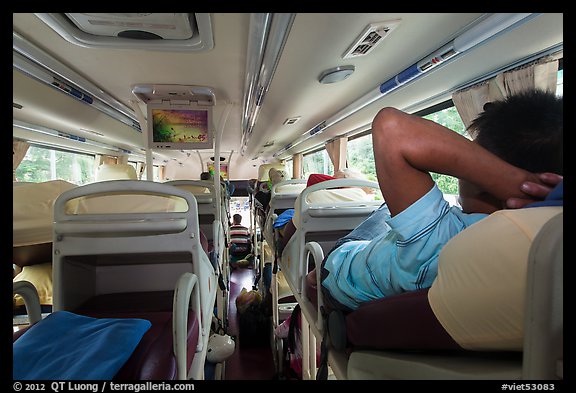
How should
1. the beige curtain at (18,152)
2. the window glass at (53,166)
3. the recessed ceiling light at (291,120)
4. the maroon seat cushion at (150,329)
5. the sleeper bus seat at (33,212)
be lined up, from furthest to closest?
the window glass at (53,166) < the beige curtain at (18,152) < the recessed ceiling light at (291,120) < the sleeper bus seat at (33,212) < the maroon seat cushion at (150,329)

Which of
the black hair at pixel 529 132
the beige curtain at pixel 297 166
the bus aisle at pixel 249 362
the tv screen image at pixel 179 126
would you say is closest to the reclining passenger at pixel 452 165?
the black hair at pixel 529 132

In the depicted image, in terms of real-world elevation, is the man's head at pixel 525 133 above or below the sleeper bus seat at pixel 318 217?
above

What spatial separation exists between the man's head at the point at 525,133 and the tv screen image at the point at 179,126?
3.38 m

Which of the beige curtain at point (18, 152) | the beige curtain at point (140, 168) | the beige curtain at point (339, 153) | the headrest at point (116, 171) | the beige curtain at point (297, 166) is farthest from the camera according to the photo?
the beige curtain at point (140, 168)

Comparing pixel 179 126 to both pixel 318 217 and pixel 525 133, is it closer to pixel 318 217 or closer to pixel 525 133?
pixel 318 217

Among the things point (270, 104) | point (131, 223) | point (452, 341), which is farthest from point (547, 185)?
point (270, 104)

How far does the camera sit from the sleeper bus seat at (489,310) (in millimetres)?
474

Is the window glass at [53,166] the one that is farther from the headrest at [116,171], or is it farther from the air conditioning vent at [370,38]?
the air conditioning vent at [370,38]

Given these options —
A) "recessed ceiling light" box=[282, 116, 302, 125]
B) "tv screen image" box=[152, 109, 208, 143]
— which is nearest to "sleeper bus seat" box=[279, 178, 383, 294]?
"tv screen image" box=[152, 109, 208, 143]

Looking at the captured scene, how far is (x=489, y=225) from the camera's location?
567 millimetres

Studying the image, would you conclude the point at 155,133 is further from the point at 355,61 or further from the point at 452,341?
the point at 452,341

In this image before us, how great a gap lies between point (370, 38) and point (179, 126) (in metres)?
2.68

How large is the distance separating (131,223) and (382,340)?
1.22 metres

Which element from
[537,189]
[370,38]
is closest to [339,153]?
[370,38]
